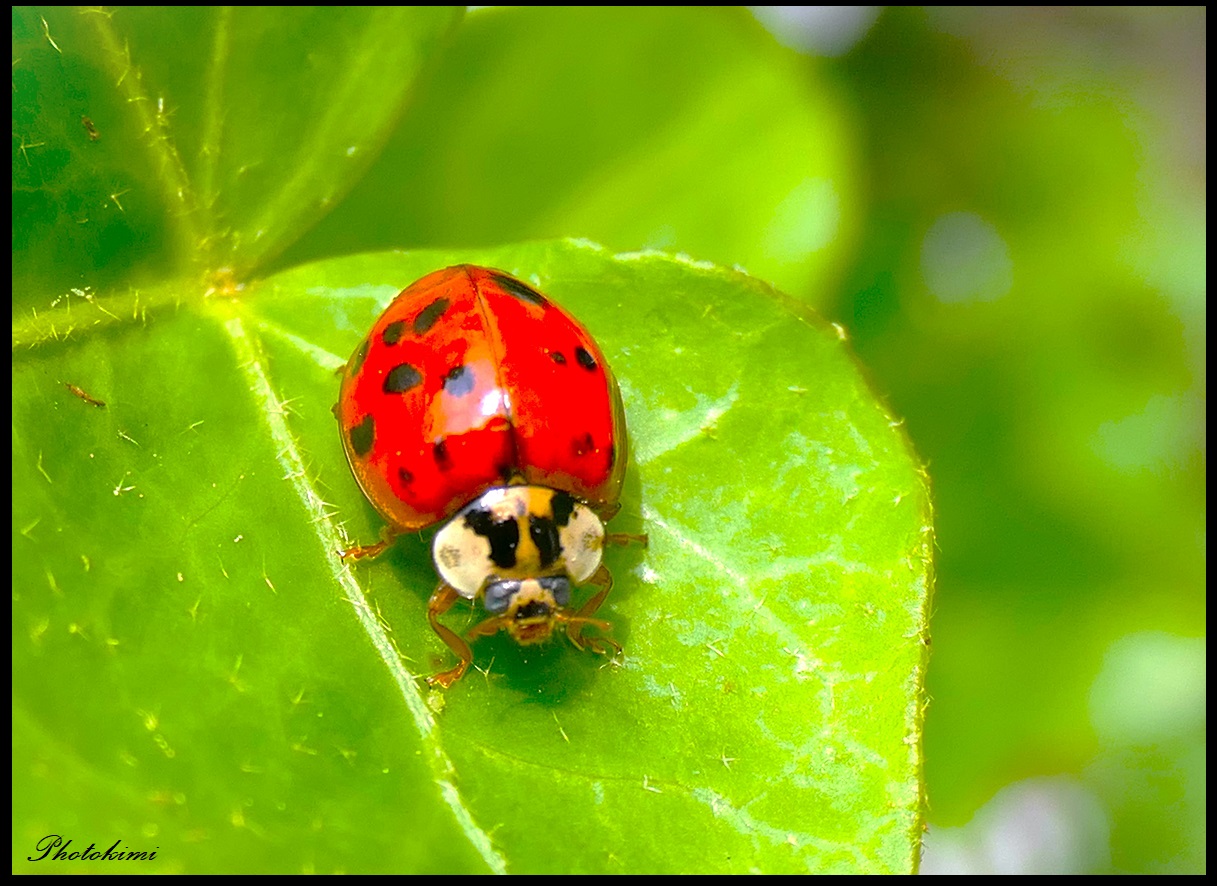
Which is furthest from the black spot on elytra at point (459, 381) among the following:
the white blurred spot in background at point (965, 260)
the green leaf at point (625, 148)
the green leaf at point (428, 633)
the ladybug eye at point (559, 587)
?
the white blurred spot in background at point (965, 260)

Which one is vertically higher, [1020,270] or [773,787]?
[773,787]

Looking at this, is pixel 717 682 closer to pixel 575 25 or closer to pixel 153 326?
pixel 153 326

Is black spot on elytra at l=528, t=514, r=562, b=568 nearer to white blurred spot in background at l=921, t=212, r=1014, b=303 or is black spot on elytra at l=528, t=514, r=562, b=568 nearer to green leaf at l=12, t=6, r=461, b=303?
green leaf at l=12, t=6, r=461, b=303

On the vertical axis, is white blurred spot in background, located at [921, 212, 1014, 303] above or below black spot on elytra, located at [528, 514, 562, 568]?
below

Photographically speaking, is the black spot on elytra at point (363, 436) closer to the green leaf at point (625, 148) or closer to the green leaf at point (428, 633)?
the green leaf at point (428, 633)

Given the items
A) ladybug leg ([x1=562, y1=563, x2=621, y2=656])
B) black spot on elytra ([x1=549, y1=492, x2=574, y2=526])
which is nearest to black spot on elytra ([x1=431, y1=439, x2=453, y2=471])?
black spot on elytra ([x1=549, y1=492, x2=574, y2=526])

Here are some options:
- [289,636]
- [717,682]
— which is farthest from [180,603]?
[717,682]
